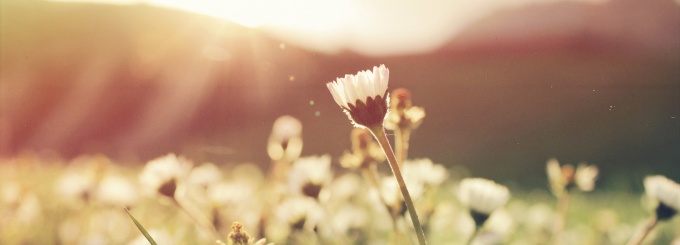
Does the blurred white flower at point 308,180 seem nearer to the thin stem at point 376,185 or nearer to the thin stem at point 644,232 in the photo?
the thin stem at point 376,185

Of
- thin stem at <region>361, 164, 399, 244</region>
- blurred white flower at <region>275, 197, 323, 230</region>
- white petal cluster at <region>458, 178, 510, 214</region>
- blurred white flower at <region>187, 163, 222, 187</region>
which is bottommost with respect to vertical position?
blurred white flower at <region>187, 163, 222, 187</region>

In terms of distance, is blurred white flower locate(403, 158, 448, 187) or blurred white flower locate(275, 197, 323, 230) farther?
blurred white flower locate(403, 158, 448, 187)

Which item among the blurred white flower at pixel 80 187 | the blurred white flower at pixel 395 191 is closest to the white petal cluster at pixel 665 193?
the blurred white flower at pixel 395 191

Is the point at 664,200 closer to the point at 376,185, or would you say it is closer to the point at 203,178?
the point at 376,185

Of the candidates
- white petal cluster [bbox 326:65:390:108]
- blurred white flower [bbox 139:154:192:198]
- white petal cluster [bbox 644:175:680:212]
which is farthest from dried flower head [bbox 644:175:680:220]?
blurred white flower [bbox 139:154:192:198]

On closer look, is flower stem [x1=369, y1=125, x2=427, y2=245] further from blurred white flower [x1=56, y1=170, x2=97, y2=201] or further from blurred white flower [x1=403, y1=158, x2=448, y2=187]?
blurred white flower [x1=56, y1=170, x2=97, y2=201]

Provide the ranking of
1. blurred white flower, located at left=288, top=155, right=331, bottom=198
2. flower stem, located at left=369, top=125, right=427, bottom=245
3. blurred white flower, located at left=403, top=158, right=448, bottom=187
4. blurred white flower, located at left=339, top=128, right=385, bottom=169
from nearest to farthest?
flower stem, located at left=369, top=125, right=427, bottom=245
blurred white flower, located at left=339, top=128, right=385, bottom=169
blurred white flower, located at left=288, top=155, right=331, bottom=198
blurred white flower, located at left=403, top=158, right=448, bottom=187

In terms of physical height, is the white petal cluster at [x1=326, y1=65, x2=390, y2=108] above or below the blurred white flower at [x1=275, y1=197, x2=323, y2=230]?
above

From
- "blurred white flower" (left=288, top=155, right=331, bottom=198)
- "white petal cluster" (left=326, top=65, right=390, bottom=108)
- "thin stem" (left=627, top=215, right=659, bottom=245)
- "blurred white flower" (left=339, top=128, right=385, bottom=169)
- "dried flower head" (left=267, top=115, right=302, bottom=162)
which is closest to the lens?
"white petal cluster" (left=326, top=65, right=390, bottom=108)
